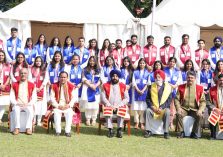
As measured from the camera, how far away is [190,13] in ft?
45.4

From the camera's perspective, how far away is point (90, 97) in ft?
34.5

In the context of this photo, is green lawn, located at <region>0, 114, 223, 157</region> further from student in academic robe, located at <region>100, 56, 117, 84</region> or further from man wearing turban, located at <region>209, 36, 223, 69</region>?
man wearing turban, located at <region>209, 36, 223, 69</region>

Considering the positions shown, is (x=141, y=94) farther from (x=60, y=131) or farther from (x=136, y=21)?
(x=136, y=21)

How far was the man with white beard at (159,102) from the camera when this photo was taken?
30.4 feet

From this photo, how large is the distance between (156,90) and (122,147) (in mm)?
1694

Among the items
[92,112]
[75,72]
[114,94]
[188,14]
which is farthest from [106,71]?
[188,14]

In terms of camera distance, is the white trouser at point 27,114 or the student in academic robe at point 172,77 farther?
the student in academic robe at point 172,77

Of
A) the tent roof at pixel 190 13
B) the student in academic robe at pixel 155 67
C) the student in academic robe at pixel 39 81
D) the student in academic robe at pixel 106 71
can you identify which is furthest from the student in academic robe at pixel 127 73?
the tent roof at pixel 190 13

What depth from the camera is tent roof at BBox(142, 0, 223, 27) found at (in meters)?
13.5

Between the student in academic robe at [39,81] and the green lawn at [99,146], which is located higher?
the student in academic robe at [39,81]

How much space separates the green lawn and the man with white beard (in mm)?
276

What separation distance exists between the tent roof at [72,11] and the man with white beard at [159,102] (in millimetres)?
5520

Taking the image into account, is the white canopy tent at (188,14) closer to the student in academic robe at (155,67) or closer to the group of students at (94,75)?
the group of students at (94,75)

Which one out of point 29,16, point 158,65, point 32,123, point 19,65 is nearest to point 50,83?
point 19,65
